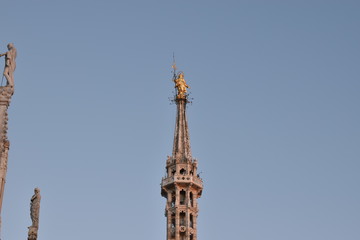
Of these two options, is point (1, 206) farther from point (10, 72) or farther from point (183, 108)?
point (183, 108)

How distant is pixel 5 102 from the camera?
27656 millimetres

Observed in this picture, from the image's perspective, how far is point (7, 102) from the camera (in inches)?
1089

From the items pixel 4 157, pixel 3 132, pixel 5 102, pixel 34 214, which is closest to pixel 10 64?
pixel 5 102

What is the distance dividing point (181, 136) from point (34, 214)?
153 feet

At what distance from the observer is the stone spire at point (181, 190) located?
223 feet

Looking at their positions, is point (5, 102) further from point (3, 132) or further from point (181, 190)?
point (181, 190)

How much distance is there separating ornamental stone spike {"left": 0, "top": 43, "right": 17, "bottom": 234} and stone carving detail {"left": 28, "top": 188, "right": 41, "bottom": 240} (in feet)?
7.16

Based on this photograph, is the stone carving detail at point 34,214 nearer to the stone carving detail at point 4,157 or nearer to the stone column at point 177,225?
the stone carving detail at point 4,157

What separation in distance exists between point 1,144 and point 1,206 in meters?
2.36

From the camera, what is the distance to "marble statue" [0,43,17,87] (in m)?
28.5

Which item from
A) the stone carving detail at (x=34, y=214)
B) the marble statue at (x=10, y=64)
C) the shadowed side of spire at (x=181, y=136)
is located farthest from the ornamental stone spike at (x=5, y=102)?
the shadowed side of spire at (x=181, y=136)

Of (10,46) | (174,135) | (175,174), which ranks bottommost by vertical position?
(10,46)

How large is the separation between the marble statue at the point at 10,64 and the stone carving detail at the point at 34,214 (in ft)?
15.1

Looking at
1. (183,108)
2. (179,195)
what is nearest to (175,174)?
(179,195)
